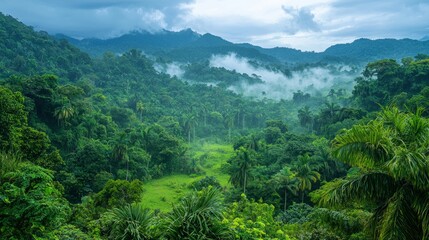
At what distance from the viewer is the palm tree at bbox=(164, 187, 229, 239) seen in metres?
7.84

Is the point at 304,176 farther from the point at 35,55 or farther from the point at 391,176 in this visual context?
the point at 35,55

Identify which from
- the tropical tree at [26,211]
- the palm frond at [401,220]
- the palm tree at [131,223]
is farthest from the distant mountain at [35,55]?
the palm frond at [401,220]

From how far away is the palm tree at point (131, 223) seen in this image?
29.3ft

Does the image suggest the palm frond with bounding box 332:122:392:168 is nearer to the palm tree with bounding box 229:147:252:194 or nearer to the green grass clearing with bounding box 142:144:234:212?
the green grass clearing with bounding box 142:144:234:212

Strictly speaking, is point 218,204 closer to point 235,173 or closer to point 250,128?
point 235,173

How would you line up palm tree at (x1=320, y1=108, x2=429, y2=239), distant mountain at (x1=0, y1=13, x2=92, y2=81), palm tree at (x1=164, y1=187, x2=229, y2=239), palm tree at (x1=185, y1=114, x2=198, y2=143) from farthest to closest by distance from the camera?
distant mountain at (x1=0, y1=13, x2=92, y2=81), palm tree at (x1=185, y1=114, x2=198, y2=143), palm tree at (x1=164, y1=187, x2=229, y2=239), palm tree at (x1=320, y1=108, x2=429, y2=239)

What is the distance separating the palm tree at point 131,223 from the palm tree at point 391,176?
175 inches

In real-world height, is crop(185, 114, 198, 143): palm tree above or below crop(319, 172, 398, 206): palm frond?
below

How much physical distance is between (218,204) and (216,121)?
3424 inches

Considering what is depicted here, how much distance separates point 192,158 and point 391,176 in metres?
52.6

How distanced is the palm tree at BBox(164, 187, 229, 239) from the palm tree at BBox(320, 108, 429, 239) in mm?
2310

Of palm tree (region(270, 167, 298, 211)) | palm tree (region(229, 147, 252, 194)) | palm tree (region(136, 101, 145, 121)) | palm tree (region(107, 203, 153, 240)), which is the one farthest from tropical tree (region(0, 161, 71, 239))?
palm tree (region(136, 101, 145, 121))

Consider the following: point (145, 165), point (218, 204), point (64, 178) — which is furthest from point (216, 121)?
point (218, 204)

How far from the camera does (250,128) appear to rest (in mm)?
97375
